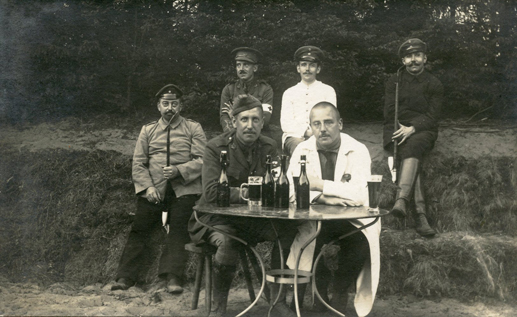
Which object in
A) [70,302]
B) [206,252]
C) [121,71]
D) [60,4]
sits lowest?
[70,302]

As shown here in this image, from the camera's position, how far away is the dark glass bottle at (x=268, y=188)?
138 inches

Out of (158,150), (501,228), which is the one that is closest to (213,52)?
(158,150)

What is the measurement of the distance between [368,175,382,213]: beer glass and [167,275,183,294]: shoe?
2079 millimetres

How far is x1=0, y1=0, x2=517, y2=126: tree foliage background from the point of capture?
225 inches

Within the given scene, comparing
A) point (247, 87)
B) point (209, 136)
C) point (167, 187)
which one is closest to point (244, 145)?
point (167, 187)

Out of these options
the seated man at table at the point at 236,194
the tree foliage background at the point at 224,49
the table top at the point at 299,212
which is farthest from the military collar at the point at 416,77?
the table top at the point at 299,212

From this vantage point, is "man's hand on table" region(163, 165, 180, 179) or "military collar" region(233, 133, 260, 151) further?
"man's hand on table" region(163, 165, 180, 179)

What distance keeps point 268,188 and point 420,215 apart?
194cm

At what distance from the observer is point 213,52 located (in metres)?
6.17

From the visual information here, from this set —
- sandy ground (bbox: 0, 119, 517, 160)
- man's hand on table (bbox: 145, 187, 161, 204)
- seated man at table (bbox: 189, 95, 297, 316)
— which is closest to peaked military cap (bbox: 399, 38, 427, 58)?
sandy ground (bbox: 0, 119, 517, 160)

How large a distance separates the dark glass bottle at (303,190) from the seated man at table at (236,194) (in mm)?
412

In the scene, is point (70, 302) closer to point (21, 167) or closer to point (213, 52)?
point (21, 167)

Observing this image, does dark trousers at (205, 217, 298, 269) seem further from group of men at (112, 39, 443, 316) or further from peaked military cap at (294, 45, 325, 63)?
peaked military cap at (294, 45, 325, 63)

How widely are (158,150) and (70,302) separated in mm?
1602
